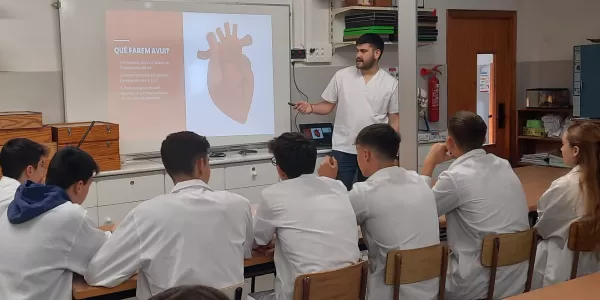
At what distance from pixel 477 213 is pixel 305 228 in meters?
0.90

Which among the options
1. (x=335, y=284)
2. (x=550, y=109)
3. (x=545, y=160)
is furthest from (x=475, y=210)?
(x=550, y=109)

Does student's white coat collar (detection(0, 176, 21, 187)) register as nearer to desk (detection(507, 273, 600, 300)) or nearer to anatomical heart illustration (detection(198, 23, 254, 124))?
desk (detection(507, 273, 600, 300))

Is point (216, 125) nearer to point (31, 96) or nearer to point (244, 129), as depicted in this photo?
point (244, 129)

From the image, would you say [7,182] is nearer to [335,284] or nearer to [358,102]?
[335,284]

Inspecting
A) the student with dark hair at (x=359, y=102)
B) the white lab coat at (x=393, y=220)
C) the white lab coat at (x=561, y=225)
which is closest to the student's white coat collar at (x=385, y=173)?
the white lab coat at (x=393, y=220)

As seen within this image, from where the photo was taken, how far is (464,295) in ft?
9.37

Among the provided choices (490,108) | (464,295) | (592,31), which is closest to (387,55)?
(490,108)

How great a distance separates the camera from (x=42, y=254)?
2131mm

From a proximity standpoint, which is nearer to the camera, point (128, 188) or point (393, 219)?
point (393, 219)

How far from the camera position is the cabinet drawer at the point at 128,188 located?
4.43 meters

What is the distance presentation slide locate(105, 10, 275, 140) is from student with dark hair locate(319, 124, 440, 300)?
2.80m

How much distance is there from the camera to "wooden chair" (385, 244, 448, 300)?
2.46 m

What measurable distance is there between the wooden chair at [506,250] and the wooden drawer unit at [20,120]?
10.0ft

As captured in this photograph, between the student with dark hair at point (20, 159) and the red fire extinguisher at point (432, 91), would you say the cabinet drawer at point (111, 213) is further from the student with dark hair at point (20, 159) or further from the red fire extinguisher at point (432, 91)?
the red fire extinguisher at point (432, 91)
